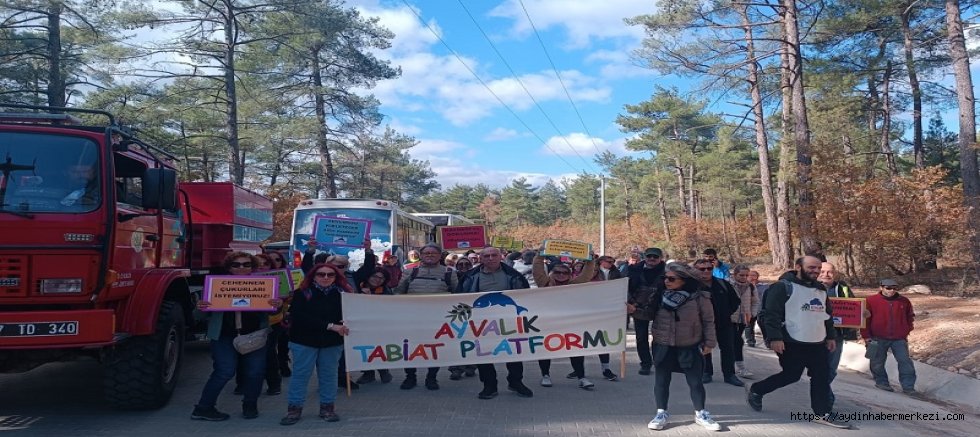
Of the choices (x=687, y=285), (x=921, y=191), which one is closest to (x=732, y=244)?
(x=921, y=191)

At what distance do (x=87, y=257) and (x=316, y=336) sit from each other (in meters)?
2.06

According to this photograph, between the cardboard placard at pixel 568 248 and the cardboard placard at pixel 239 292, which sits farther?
the cardboard placard at pixel 568 248

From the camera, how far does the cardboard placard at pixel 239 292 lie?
20.9 ft

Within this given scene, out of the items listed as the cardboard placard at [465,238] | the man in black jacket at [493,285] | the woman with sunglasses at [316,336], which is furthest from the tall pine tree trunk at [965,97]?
the woman with sunglasses at [316,336]

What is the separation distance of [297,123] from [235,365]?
80.9 feet

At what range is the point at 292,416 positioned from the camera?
6398 millimetres

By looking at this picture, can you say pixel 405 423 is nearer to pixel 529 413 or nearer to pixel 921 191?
pixel 529 413

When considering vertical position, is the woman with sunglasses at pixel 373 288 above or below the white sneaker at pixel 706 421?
above

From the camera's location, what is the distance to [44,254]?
5.64 m

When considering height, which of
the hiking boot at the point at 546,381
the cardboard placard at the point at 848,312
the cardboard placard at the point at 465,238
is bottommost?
the hiking boot at the point at 546,381

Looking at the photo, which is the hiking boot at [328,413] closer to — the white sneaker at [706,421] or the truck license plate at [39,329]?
the truck license plate at [39,329]

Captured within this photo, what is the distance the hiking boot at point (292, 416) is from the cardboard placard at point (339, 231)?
6.64 metres

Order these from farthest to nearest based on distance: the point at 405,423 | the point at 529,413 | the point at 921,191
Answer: the point at 921,191 < the point at 529,413 < the point at 405,423

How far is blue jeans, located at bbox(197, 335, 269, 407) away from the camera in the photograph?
6512 mm
